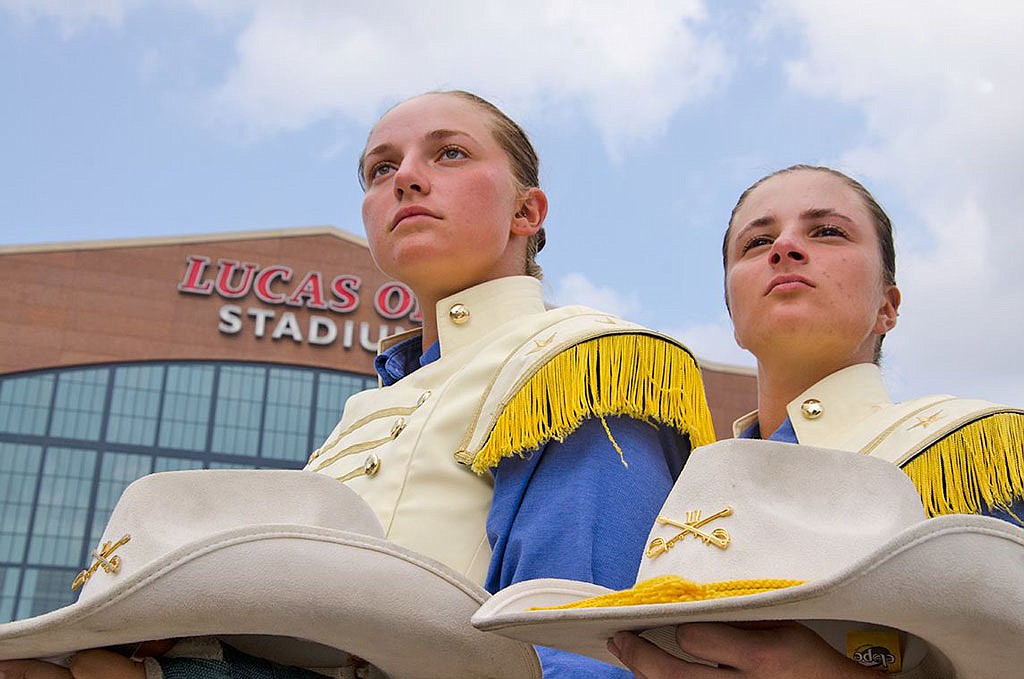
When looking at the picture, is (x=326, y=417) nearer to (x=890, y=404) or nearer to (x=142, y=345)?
(x=142, y=345)

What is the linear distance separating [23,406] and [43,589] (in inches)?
118

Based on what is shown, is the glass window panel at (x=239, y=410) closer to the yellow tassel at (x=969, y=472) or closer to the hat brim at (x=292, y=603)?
the yellow tassel at (x=969, y=472)

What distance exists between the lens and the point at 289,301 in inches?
826

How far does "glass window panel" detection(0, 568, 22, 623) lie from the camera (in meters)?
17.9

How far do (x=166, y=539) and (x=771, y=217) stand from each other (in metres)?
1.42

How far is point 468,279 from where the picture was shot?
2.38 m

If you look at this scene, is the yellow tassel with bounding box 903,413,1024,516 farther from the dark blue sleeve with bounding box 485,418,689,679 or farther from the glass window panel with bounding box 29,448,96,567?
the glass window panel with bounding box 29,448,96,567

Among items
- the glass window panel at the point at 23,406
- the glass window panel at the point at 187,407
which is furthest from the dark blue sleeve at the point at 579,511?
the glass window panel at the point at 23,406

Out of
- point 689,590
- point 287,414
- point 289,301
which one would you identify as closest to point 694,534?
point 689,590

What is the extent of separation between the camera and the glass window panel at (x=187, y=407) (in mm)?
19500

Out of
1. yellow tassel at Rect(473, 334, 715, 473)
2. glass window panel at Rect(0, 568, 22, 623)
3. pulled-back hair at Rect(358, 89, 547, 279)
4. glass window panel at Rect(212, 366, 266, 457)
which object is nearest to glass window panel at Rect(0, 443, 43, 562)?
glass window panel at Rect(0, 568, 22, 623)

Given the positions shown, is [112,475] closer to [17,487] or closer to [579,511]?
[17,487]

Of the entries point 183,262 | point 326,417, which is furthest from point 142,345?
point 326,417

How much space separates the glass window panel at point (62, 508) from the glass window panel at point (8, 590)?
1.07ft
